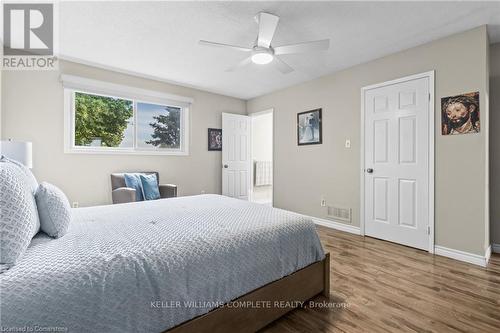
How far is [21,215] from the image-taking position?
1.02 metres

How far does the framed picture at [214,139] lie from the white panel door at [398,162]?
2.72 meters

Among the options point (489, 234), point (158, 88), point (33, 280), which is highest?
point (158, 88)

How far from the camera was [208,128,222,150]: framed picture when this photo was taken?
4.82m

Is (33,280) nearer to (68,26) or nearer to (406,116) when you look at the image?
(68,26)

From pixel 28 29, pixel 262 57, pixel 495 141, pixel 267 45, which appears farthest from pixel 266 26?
pixel 495 141

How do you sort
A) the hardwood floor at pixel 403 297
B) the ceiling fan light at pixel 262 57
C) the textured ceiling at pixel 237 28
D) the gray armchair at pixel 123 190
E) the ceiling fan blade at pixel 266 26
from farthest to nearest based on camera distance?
the gray armchair at pixel 123 190
the ceiling fan light at pixel 262 57
the textured ceiling at pixel 237 28
the ceiling fan blade at pixel 266 26
the hardwood floor at pixel 403 297

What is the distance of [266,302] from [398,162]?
2525mm

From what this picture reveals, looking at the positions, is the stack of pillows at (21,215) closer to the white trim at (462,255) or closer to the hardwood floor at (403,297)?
the hardwood floor at (403,297)

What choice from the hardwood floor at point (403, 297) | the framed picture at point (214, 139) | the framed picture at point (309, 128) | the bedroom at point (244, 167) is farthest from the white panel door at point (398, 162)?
the framed picture at point (214, 139)

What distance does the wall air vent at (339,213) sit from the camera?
3596 millimetres

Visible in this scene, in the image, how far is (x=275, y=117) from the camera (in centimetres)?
478

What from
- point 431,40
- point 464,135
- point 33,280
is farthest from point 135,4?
point 464,135

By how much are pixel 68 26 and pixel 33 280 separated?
2.70 meters

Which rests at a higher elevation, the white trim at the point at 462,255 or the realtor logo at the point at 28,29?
the realtor logo at the point at 28,29
